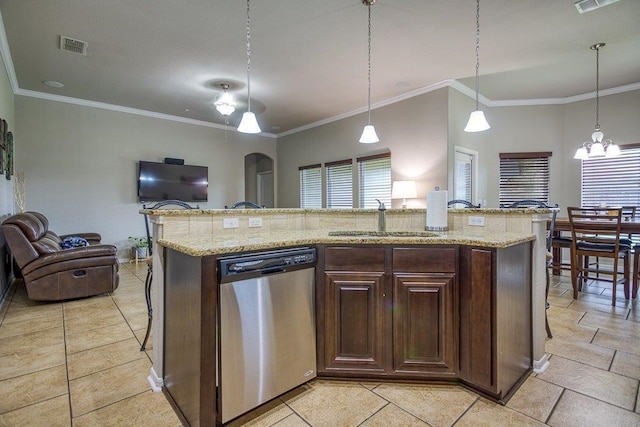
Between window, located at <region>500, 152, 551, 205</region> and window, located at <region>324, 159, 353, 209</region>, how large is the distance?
2746 mm

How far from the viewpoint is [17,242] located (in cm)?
333

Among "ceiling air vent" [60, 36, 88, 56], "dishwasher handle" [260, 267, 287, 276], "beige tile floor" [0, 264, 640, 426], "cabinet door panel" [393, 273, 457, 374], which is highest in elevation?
"ceiling air vent" [60, 36, 88, 56]

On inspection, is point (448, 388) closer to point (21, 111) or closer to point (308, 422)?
point (308, 422)

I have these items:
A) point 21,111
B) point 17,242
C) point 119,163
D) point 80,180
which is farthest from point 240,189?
point 17,242

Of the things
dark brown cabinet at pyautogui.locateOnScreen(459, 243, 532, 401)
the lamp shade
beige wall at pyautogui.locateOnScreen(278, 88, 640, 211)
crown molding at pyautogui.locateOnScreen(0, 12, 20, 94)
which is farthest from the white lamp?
crown molding at pyautogui.locateOnScreen(0, 12, 20, 94)

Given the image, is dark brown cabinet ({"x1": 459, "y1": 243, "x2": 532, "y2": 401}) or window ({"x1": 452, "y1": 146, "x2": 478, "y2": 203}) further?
window ({"x1": 452, "y1": 146, "x2": 478, "y2": 203})

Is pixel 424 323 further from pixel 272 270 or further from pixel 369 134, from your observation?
pixel 369 134

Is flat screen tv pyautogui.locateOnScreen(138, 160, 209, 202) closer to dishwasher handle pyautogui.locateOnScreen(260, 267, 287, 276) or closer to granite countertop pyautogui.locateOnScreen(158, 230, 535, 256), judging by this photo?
granite countertop pyautogui.locateOnScreen(158, 230, 535, 256)

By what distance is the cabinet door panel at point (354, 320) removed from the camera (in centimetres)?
190

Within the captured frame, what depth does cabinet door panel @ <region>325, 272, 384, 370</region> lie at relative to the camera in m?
1.90

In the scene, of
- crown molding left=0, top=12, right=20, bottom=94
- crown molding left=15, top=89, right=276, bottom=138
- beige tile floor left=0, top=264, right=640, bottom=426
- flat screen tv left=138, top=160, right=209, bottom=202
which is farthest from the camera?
flat screen tv left=138, top=160, right=209, bottom=202

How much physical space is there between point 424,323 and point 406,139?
3858 millimetres

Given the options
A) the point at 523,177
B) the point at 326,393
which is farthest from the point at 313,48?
the point at 523,177

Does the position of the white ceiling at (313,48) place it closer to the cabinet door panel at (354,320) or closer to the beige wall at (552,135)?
the beige wall at (552,135)
